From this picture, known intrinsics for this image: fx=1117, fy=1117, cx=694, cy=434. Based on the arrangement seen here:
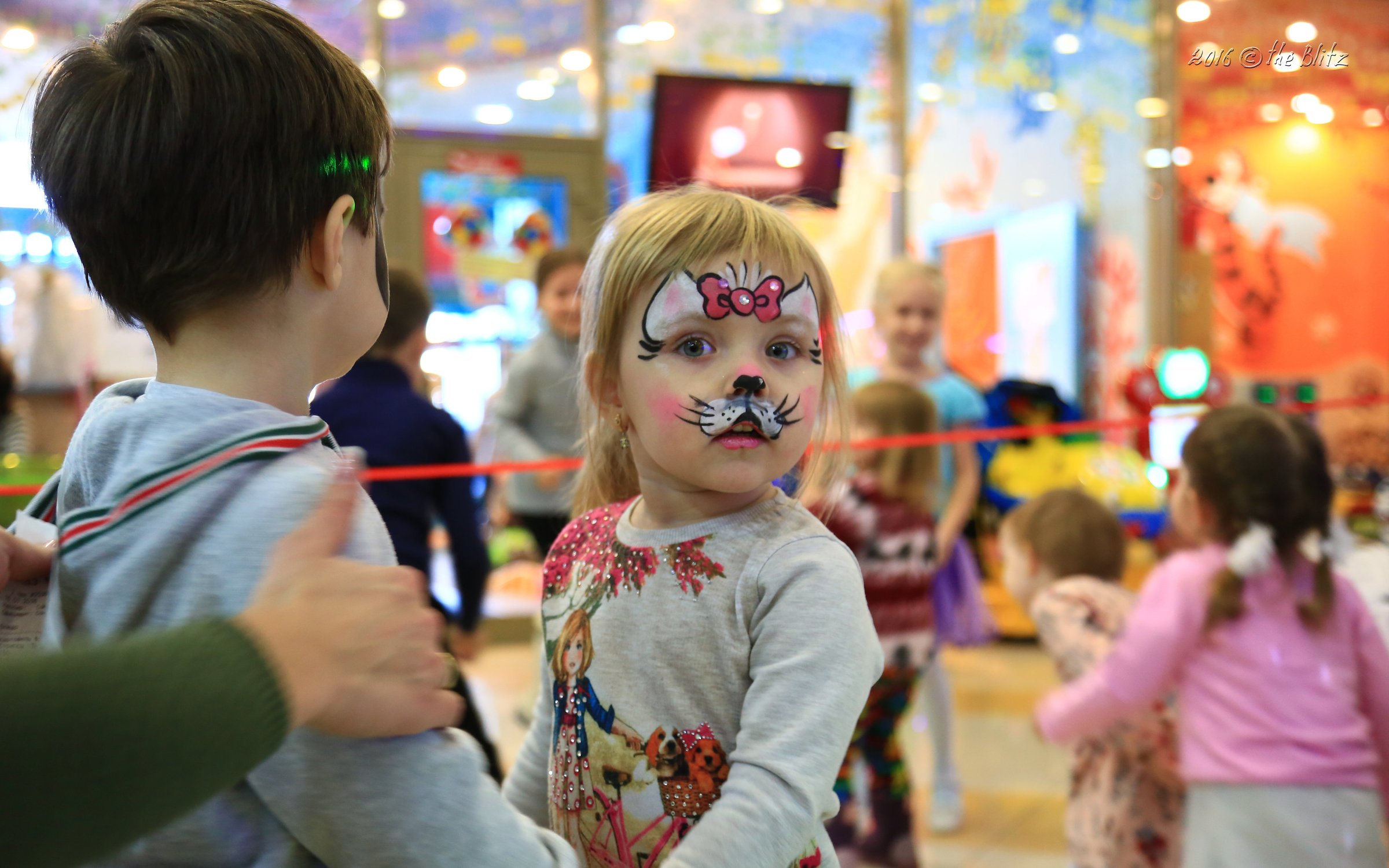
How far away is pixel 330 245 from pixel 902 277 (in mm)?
2586

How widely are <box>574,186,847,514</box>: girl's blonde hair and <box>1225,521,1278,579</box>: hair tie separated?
974 millimetres

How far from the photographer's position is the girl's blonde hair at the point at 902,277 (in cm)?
320

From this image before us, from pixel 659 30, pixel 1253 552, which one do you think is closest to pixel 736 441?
pixel 1253 552

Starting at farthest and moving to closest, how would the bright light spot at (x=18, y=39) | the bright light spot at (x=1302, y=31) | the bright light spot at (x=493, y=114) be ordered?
the bright light spot at (x=493, y=114) < the bright light spot at (x=18, y=39) < the bright light spot at (x=1302, y=31)

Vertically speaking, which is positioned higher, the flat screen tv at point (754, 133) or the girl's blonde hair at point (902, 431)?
the flat screen tv at point (754, 133)

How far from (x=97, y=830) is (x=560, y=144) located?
17.1 feet

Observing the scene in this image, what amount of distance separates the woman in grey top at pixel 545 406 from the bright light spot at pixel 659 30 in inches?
105

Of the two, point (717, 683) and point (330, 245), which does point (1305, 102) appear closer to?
point (717, 683)

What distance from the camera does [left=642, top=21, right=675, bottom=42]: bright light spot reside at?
5566mm

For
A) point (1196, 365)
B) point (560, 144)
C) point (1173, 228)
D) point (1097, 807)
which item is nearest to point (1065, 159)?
point (1173, 228)

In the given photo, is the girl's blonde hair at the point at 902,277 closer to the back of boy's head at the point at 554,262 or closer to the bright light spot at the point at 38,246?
the back of boy's head at the point at 554,262

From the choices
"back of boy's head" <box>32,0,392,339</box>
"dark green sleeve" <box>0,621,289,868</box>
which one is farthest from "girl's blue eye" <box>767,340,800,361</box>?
"dark green sleeve" <box>0,621,289,868</box>

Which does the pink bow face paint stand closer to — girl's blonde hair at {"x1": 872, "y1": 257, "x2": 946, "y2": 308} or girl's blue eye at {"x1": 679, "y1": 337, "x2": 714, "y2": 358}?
girl's blue eye at {"x1": 679, "y1": 337, "x2": 714, "y2": 358}

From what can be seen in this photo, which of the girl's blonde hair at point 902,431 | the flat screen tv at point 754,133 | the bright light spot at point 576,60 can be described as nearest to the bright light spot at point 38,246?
the bright light spot at point 576,60
